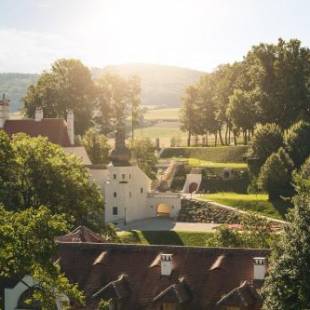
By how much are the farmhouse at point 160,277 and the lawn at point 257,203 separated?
40562mm

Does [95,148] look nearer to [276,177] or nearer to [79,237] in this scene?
[276,177]

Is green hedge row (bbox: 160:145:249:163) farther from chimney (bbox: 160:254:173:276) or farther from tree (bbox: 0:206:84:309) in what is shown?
tree (bbox: 0:206:84:309)

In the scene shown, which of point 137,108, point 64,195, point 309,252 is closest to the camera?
point 309,252

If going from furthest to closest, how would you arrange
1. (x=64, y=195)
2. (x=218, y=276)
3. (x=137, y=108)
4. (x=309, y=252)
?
(x=137, y=108) < (x=64, y=195) < (x=218, y=276) < (x=309, y=252)

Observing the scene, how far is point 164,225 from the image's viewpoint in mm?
82938

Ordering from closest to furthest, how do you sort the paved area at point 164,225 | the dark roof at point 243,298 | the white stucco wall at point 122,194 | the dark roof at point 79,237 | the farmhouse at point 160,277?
the dark roof at point 243,298 → the farmhouse at point 160,277 → the dark roof at point 79,237 → the paved area at point 164,225 → the white stucco wall at point 122,194

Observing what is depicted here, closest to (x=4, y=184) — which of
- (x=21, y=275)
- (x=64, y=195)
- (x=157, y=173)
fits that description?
(x=64, y=195)

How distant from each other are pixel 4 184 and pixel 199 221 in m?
31.4

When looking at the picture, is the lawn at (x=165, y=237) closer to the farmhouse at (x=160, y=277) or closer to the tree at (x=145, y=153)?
the tree at (x=145, y=153)

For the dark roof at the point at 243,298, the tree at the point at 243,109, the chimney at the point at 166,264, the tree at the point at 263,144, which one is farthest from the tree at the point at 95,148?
the dark roof at the point at 243,298

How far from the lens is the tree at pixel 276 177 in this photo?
85.8 metres

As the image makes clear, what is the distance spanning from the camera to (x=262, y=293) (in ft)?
124

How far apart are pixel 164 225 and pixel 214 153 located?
105ft

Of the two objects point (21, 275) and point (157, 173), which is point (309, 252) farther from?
point (157, 173)
